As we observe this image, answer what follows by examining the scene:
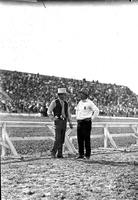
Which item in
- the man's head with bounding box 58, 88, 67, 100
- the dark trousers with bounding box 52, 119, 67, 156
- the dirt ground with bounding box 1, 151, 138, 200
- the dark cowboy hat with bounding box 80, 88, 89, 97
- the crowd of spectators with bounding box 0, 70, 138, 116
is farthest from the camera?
the dark trousers with bounding box 52, 119, 67, 156

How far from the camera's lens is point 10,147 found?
159 inches

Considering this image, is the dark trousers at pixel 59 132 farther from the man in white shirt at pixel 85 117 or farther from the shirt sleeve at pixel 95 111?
the shirt sleeve at pixel 95 111

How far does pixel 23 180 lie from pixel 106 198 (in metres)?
0.60

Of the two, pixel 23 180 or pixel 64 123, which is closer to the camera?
pixel 23 180

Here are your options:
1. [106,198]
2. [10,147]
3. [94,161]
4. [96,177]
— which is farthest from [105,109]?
[106,198]

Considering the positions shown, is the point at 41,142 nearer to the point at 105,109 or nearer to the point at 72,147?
the point at 72,147

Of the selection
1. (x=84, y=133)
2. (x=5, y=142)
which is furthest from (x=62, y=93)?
(x=5, y=142)

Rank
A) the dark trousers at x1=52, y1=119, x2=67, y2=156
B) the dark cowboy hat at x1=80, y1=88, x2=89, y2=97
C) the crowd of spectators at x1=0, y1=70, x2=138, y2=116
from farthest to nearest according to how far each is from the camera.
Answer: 1. the dark trousers at x1=52, y1=119, x2=67, y2=156
2. the dark cowboy hat at x1=80, y1=88, x2=89, y2=97
3. the crowd of spectators at x1=0, y1=70, x2=138, y2=116

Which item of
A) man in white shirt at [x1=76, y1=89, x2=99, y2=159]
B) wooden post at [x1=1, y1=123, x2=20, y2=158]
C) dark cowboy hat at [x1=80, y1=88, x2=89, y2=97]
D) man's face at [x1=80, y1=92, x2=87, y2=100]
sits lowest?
wooden post at [x1=1, y1=123, x2=20, y2=158]

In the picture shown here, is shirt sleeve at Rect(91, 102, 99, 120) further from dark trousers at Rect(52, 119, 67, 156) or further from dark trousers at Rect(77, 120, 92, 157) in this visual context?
dark trousers at Rect(52, 119, 67, 156)

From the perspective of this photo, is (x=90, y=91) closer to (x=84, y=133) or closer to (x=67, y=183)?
(x=84, y=133)

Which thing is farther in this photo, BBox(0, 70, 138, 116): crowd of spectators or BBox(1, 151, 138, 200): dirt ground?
BBox(0, 70, 138, 116): crowd of spectators

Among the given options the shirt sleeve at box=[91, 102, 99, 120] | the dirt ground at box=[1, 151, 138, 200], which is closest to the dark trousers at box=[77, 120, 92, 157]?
the shirt sleeve at box=[91, 102, 99, 120]

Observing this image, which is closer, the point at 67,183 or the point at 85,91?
the point at 67,183
